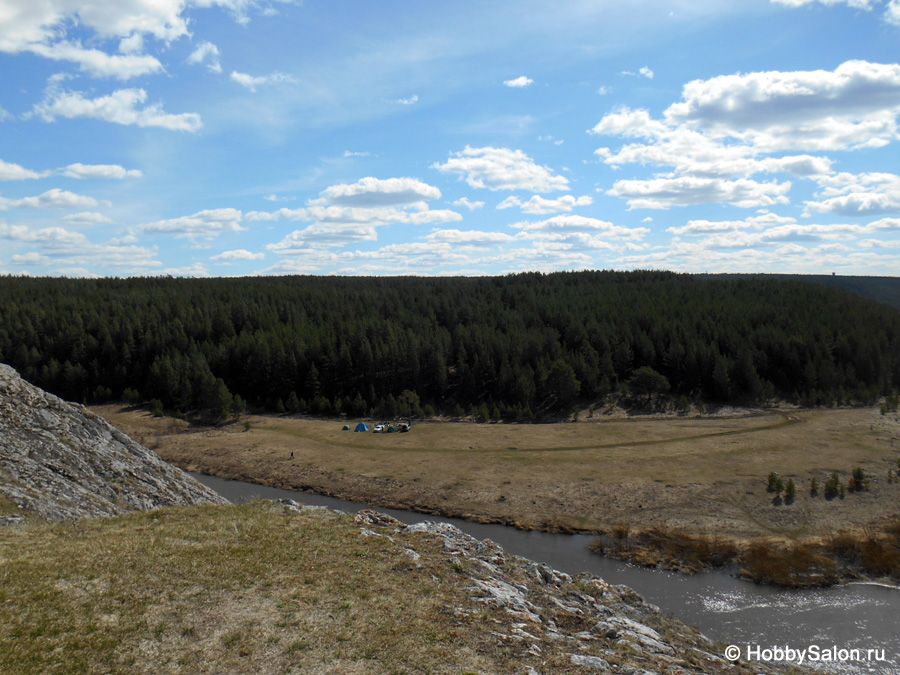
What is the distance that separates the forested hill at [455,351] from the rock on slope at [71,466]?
201ft

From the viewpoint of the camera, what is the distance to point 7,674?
9.98 metres

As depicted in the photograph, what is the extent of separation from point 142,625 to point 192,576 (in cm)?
263

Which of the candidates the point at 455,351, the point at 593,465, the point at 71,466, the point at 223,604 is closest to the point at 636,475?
the point at 593,465

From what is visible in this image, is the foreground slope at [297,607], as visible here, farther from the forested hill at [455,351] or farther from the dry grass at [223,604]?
the forested hill at [455,351]

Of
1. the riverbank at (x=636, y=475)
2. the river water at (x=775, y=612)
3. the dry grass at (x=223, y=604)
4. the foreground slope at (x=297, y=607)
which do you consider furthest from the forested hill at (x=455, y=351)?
the dry grass at (x=223, y=604)

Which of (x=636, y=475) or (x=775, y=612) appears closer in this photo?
(x=775, y=612)

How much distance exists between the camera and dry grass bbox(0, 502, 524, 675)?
11.5 m

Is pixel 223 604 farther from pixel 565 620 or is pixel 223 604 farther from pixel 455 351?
pixel 455 351

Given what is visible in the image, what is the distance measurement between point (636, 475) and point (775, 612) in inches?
921

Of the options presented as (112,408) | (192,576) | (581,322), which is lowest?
(112,408)

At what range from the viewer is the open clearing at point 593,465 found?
43.5 metres

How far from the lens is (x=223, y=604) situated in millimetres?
13930

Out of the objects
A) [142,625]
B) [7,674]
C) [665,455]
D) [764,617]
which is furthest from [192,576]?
[665,455]

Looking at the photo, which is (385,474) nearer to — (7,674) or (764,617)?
(764,617)
